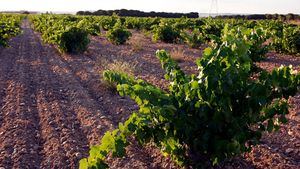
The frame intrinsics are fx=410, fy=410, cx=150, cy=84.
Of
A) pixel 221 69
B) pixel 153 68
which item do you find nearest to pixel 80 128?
pixel 221 69

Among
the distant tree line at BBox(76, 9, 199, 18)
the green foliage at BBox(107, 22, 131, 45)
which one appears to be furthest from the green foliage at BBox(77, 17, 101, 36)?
A: the distant tree line at BBox(76, 9, 199, 18)

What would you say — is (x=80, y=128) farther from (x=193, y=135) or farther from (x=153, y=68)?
(x=153, y=68)

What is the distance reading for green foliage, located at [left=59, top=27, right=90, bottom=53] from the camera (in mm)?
15234

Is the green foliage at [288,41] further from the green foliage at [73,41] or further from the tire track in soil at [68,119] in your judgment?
the tire track in soil at [68,119]

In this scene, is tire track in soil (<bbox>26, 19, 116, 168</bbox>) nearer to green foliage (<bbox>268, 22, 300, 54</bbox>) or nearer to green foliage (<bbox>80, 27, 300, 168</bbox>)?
green foliage (<bbox>80, 27, 300, 168</bbox>)

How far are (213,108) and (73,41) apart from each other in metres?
11.8

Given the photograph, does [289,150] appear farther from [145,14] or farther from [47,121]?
[145,14]

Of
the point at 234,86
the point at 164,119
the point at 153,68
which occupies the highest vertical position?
the point at 234,86

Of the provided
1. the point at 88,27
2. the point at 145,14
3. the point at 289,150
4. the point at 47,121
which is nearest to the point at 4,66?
the point at 47,121

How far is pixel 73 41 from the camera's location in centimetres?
1531

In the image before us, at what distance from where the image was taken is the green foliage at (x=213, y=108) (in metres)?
3.88

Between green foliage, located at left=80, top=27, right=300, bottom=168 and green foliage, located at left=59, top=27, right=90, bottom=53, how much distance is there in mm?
11181

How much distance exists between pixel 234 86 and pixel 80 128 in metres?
3.14

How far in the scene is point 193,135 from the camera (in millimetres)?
4344
